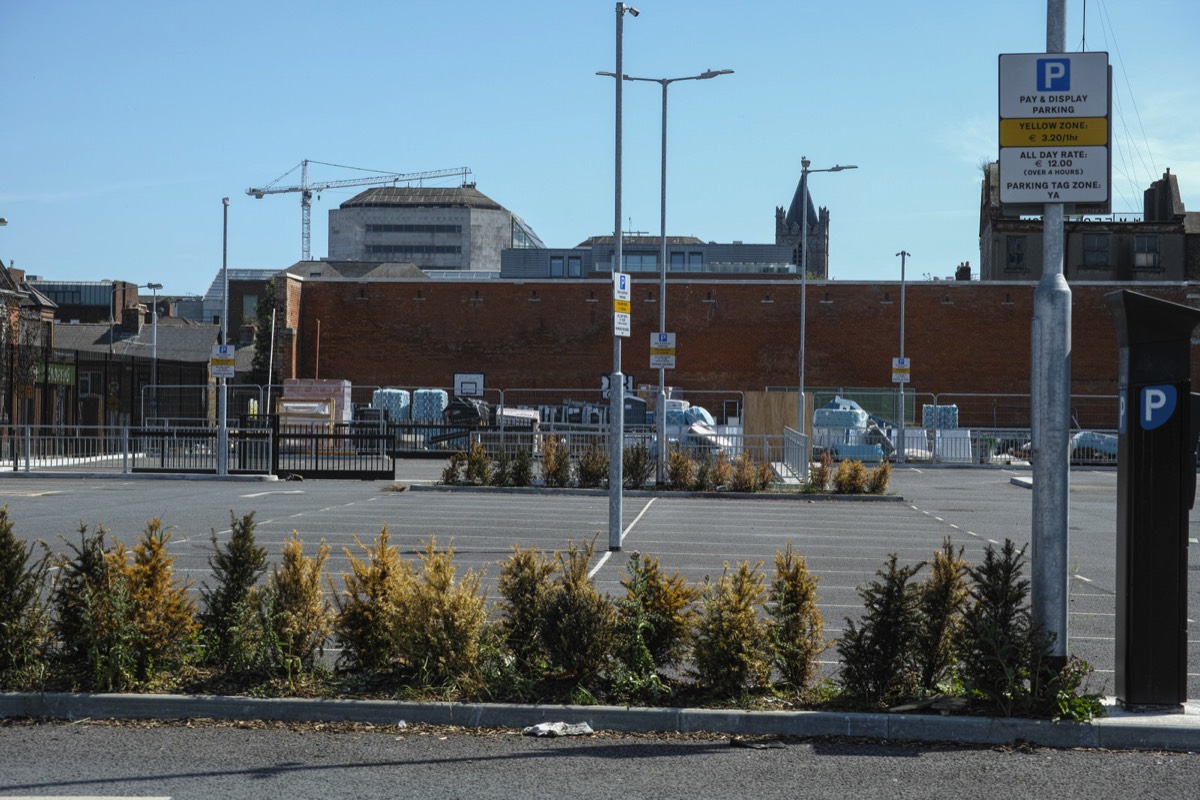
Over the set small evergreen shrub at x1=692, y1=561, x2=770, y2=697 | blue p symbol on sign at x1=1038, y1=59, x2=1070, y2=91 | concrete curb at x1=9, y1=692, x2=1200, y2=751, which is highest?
blue p symbol on sign at x1=1038, y1=59, x2=1070, y2=91

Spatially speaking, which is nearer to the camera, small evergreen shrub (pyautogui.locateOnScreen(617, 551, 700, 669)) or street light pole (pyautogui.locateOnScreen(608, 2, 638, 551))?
small evergreen shrub (pyautogui.locateOnScreen(617, 551, 700, 669))

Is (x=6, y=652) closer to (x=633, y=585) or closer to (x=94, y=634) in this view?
(x=94, y=634)

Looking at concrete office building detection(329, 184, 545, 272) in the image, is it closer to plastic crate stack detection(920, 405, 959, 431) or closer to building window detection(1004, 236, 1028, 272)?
building window detection(1004, 236, 1028, 272)

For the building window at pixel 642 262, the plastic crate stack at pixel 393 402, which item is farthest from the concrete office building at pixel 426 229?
the plastic crate stack at pixel 393 402

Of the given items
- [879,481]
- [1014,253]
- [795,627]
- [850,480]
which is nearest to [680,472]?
[850,480]

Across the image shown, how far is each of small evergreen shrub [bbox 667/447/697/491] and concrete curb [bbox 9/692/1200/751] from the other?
20247mm

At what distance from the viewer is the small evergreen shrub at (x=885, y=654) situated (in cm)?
800

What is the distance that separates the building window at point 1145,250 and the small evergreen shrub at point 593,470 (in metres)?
56.4

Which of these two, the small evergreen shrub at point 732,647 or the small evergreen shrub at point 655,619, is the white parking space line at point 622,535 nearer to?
the small evergreen shrub at point 655,619

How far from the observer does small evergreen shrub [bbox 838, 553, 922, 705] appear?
8000 millimetres

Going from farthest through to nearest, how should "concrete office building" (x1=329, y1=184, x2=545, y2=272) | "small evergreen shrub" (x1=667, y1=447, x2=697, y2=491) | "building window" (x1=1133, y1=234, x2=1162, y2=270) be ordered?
"concrete office building" (x1=329, y1=184, x2=545, y2=272) → "building window" (x1=1133, y1=234, x2=1162, y2=270) → "small evergreen shrub" (x1=667, y1=447, x2=697, y2=491)

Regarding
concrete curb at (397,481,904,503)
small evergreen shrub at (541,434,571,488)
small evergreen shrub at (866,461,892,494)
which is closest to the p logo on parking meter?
concrete curb at (397,481,904,503)

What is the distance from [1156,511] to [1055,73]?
118 inches

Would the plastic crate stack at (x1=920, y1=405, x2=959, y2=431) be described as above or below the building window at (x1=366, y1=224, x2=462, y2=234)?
below
